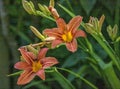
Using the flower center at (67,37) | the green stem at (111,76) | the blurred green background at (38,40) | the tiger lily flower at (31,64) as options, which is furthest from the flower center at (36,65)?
the blurred green background at (38,40)

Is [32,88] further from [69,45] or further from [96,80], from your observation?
[69,45]

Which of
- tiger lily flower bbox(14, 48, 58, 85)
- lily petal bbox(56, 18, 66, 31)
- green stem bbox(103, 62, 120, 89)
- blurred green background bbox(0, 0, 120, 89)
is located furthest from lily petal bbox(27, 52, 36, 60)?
blurred green background bbox(0, 0, 120, 89)

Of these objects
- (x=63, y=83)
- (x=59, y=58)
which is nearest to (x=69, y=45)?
(x=63, y=83)

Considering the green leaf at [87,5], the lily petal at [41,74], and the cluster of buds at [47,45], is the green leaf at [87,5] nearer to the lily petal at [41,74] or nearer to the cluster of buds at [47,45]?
the cluster of buds at [47,45]

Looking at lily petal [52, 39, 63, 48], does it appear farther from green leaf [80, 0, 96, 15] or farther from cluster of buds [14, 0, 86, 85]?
green leaf [80, 0, 96, 15]

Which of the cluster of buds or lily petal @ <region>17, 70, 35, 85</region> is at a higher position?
the cluster of buds

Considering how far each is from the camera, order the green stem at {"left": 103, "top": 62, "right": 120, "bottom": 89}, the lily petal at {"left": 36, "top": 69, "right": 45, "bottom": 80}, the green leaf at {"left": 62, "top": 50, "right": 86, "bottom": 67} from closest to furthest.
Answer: the lily petal at {"left": 36, "top": 69, "right": 45, "bottom": 80} → the green stem at {"left": 103, "top": 62, "right": 120, "bottom": 89} → the green leaf at {"left": 62, "top": 50, "right": 86, "bottom": 67}
